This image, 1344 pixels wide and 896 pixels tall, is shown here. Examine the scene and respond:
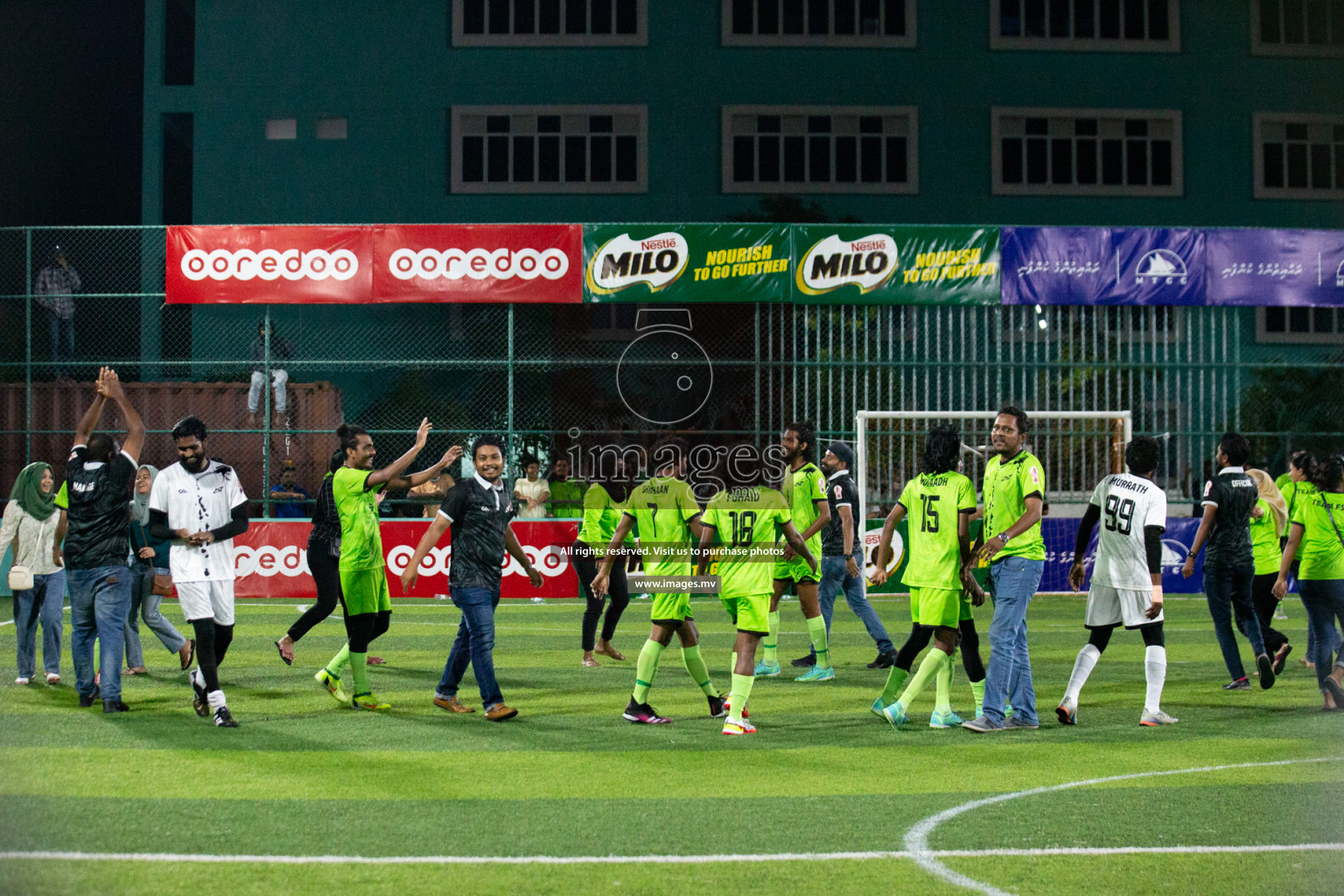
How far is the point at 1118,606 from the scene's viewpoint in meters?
8.73

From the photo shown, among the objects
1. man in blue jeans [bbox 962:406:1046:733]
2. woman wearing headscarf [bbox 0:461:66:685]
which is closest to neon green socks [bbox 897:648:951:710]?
man in blue jeans [bbox 962:406:1046:733]

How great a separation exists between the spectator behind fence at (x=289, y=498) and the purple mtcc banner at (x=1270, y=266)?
582 inches

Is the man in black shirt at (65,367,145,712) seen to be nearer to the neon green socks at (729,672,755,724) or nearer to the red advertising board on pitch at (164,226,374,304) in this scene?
the neon green socks at (729,672,755,724)

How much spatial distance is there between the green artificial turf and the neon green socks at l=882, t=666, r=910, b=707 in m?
0.30

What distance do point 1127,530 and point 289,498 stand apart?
1402 cm

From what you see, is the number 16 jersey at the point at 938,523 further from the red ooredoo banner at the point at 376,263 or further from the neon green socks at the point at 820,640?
the red ooredoo banner at the point at 376,263

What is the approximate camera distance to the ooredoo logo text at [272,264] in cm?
1972

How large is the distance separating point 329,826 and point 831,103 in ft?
88.9

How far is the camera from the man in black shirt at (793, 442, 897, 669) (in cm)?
1155

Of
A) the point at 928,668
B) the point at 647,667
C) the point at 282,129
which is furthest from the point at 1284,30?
the point at 647,667

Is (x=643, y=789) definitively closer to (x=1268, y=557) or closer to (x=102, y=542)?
(x=102, y=542)

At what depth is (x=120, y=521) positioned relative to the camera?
937cm

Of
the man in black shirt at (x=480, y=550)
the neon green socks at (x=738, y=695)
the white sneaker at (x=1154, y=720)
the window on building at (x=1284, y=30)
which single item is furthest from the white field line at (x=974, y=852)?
the window on building at (x=1284, y=30)

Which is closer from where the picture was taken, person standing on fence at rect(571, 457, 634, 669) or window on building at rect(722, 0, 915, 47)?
person standing on fence at rect(571, 457, 634, 669)
